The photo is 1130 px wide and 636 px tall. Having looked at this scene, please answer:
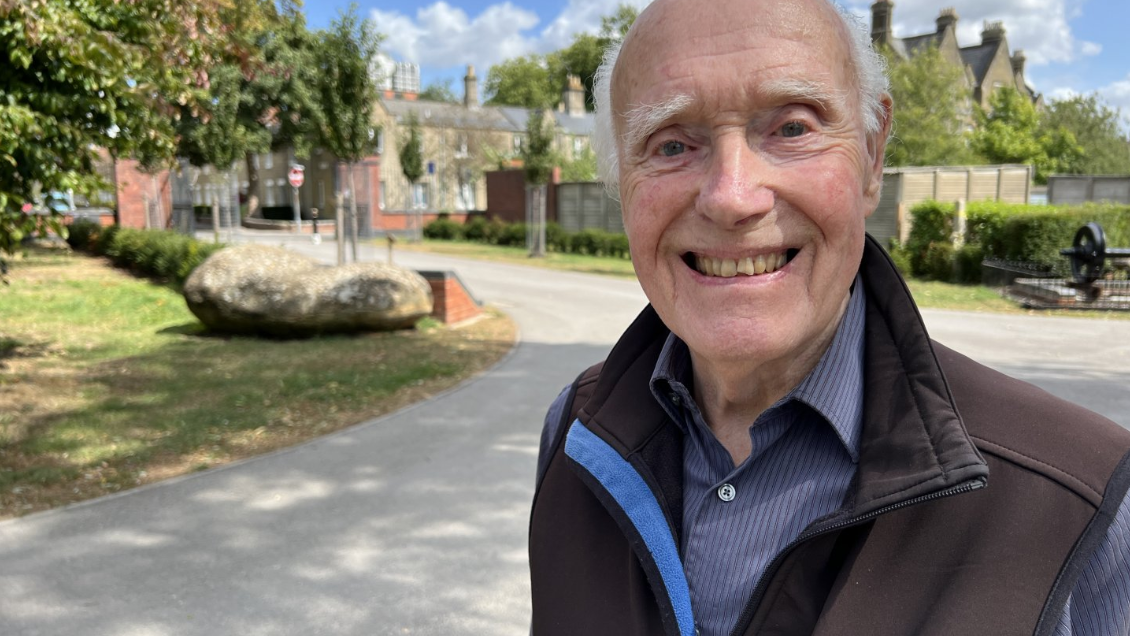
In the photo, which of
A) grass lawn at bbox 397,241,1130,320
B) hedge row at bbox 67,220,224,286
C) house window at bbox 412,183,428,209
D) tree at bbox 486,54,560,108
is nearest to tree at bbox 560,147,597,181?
grass lawn at bbox 397,241,1130,320

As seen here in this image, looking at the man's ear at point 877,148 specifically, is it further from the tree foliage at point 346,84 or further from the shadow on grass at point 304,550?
the tree foliage at point 346,84

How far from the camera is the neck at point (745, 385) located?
138 cm

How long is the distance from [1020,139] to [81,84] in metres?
38.8

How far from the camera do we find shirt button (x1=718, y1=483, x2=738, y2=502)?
4.35 feet

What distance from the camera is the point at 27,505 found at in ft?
16.7

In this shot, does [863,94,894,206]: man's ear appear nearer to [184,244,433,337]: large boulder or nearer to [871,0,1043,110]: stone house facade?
[184,244,433,337]: large boulder

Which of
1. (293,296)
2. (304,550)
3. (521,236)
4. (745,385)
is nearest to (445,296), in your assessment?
(293,296)

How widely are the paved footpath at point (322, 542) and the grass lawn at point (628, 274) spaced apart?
4.24 m

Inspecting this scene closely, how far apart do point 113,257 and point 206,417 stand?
671 inches

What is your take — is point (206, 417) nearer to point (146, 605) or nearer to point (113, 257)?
point (146, 605)

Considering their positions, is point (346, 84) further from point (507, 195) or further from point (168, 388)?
point (507, 195)

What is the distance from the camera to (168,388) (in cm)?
810

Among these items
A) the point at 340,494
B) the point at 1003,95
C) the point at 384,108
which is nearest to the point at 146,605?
the point at 340,494

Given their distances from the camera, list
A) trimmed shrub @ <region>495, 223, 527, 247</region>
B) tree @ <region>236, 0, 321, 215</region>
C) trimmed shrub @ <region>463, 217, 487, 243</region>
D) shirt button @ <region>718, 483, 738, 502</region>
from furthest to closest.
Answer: trimmed shrub @ <region>463, 217, 487, 243</region> → tree @ <region>236, 0, 321, 215</region> → trimmed shrub @ <region>495, 223, 527, 247</region> → shirt button @ <region>718, 483, 738, 502</region>
